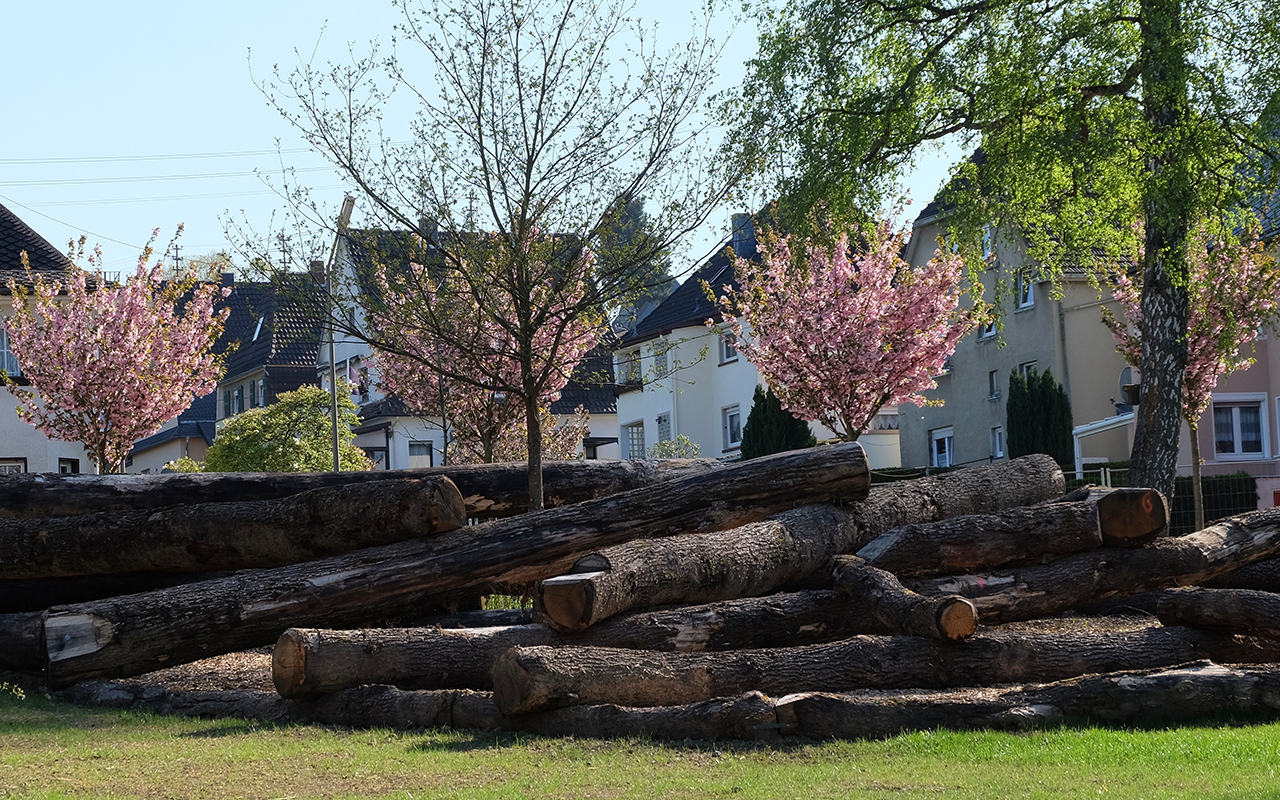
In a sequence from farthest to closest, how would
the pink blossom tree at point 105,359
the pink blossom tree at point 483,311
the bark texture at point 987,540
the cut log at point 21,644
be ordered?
the pink blossom tree at point 105,359 → the pink blossom tree at point 483,311 → the cut log at point 21,644 → the bark texture at point 987,540

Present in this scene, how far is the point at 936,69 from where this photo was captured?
54.1 ft

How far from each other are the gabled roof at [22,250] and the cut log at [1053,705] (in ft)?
88.7

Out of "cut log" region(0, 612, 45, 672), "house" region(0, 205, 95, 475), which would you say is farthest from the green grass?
"house" region(0, 205, 95, 475)

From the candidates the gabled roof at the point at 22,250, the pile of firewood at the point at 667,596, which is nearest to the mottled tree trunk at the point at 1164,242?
the pile of firewood at the point at 667,596

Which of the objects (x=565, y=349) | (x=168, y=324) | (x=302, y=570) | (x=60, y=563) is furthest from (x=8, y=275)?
(x=302, y=570)

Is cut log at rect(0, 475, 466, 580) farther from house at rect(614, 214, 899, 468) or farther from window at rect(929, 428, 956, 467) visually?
house at rect(614, 214, 899, 468)

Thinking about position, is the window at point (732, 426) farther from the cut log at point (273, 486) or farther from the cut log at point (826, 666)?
the cut log at point (826, 666)

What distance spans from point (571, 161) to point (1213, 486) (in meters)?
17.7

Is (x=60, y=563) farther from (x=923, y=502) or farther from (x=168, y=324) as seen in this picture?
(x=168, y=324)

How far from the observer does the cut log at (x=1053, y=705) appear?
7.85 m

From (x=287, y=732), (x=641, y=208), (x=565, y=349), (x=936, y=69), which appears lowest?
(x=287, y=732)

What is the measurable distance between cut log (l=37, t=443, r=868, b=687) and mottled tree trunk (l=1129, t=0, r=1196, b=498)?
6.07 m

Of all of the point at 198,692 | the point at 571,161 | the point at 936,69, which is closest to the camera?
the point at 198,692

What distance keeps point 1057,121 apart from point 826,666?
30.4 feet
